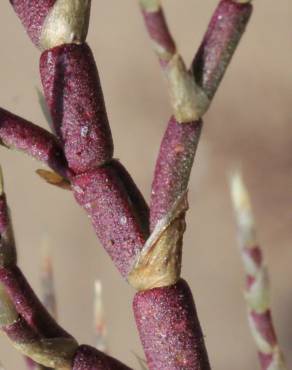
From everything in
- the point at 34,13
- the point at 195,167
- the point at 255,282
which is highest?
the point at 34,13

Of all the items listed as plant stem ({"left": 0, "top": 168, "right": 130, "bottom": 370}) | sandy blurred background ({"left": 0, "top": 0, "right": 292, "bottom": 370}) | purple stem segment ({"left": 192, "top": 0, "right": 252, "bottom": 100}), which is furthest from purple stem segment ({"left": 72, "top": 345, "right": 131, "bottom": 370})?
sandy blurred background ({"left": 0, "top": 0, "right": 292, "bottom": 370})

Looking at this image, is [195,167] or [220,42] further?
[195,167]

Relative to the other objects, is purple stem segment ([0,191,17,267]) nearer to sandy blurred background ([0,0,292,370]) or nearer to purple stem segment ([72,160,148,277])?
purple stem segment ([72,160,148,277])

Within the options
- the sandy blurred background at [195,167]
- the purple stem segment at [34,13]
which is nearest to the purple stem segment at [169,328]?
the purple stem segment at [34,13]

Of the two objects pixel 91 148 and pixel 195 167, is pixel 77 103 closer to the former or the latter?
pixel 91 148

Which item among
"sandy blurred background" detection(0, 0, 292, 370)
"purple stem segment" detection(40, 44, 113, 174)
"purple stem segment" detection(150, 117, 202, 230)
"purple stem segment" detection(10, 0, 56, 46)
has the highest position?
"purple stem segment" detection(10, 0, 56, 46)

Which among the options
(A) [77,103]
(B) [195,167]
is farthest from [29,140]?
(B) [195,167]
